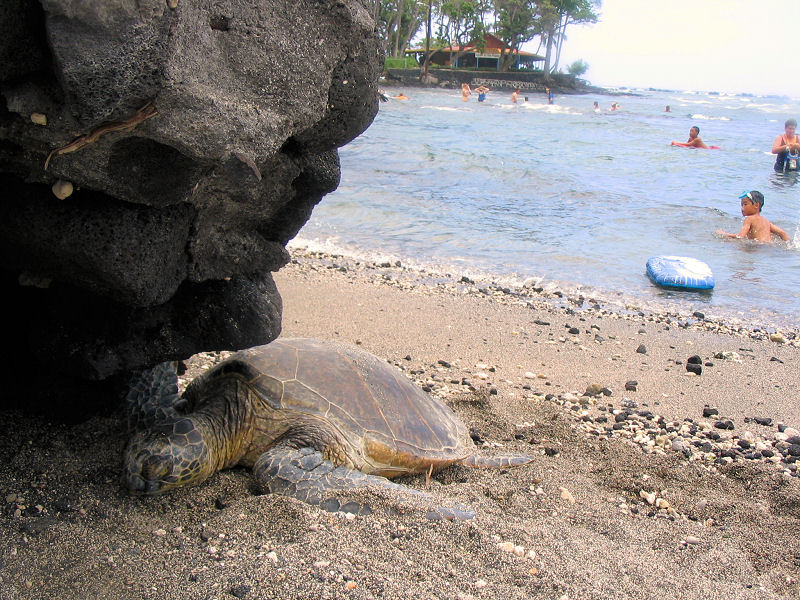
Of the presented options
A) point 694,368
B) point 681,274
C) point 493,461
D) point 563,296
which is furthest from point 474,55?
point 493,461

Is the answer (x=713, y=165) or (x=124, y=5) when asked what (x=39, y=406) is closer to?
(x=124, y=5)

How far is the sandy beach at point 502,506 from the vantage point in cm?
218

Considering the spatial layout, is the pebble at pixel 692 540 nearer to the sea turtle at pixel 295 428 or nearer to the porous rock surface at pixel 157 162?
the sea turtle at pixel 295 428

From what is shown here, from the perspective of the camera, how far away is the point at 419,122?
28969mm

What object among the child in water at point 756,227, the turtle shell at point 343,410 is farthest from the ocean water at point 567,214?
the turtle shell at point 343,410

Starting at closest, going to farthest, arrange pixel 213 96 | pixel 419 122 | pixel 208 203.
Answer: pixel 213 96, pixel 208 203, pixel 419 122

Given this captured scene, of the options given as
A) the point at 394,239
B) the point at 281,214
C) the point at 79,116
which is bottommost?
the point at 394,239

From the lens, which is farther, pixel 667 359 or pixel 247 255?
pixel 667 359

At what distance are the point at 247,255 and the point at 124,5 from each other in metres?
1.16

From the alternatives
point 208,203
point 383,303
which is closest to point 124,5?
point 208,203

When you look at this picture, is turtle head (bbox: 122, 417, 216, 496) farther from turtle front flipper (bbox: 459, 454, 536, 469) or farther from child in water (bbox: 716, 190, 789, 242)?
child in water (bbox: 716, 190, 789, 242)

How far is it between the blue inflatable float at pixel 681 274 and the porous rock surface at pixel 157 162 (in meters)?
6.36

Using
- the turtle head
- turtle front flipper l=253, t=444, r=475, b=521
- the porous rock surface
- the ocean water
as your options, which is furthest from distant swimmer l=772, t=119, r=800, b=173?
the turtle head

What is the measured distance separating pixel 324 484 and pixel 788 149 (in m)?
18.4
